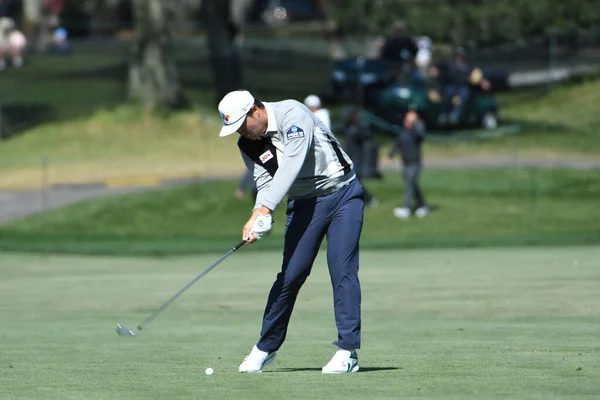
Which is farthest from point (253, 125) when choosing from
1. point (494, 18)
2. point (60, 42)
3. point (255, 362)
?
point (60, 42)

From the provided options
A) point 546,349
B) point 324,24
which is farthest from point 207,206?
point 324,24

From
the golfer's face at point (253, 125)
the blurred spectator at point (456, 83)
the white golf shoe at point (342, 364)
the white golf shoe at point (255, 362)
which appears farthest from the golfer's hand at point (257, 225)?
the blurred spectator at point (456, 83)

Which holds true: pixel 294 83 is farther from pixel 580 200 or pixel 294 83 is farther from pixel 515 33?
pixel 580 200

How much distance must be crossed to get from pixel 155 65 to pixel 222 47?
3263mm

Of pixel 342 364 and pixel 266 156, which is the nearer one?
pixel 342 364

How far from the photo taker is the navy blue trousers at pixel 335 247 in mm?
8875

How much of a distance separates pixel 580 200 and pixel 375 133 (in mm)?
7618

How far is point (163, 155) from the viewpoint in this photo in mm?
31516

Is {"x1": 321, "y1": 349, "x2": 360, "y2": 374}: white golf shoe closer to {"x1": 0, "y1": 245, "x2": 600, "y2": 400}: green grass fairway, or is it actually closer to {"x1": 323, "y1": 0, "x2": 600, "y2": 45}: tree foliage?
{"x1": 0, "y1": 245, "x2": 600, "y2": 400}: green grass fairway

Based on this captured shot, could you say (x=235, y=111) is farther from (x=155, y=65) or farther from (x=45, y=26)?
(x=45, y=26)

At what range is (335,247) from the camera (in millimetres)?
8906

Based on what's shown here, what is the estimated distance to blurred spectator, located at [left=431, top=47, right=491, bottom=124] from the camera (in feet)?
109

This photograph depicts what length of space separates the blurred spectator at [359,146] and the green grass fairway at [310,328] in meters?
4.85

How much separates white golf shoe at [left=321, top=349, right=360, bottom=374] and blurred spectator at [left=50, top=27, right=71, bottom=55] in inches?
1512
